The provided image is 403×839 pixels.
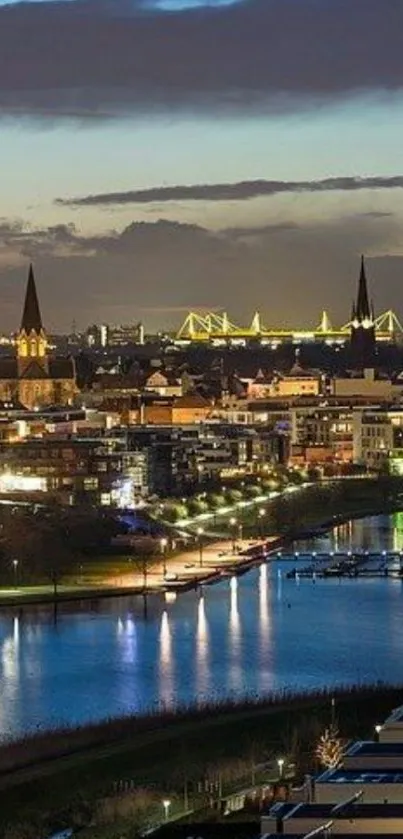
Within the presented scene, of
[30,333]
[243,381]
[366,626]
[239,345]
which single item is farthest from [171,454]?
[239,345]

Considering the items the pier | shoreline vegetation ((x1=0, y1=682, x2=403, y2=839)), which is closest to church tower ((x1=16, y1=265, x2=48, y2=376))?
the pier

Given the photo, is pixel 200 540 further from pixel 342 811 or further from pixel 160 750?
pixel 342 811

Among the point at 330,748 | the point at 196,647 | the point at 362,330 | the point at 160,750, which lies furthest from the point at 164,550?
the point at 362,330

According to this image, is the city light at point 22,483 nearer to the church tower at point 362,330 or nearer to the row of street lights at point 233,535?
the row of street lights at point 233,535

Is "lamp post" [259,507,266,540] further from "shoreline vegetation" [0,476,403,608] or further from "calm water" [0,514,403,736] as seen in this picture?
"calm water" [0,514,403,736]

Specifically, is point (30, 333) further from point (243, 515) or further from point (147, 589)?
point (147, 589)

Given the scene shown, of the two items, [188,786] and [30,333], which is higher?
[30,333]

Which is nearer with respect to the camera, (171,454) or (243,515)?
(243,515)
